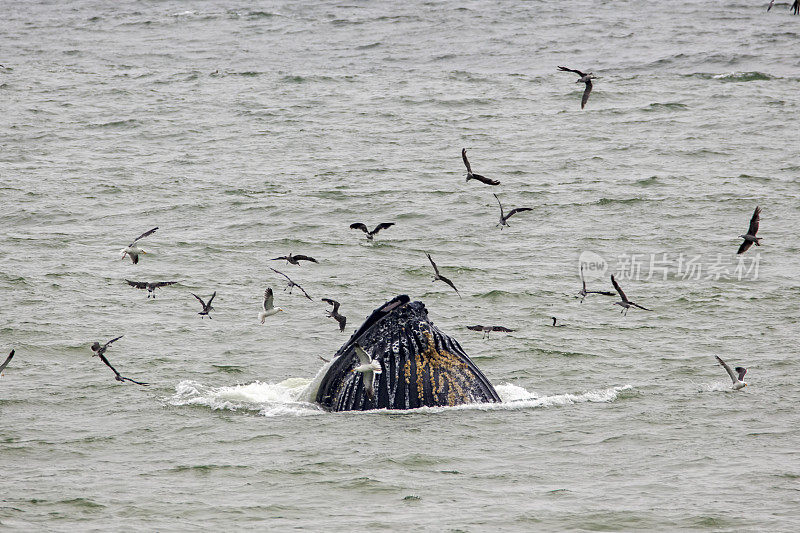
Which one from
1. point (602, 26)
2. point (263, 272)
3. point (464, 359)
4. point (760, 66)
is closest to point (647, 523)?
point (464, 359)

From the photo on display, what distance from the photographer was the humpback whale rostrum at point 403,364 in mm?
12047

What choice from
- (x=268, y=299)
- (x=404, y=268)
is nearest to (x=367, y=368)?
(x=268, y=299)

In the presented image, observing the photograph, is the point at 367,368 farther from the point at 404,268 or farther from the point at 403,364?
the point at 404,268

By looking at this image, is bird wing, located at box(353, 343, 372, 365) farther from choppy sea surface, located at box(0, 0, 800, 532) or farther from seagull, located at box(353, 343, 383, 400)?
choppy sea surface, located at box(0, 0, 800, 532)

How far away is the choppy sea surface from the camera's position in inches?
452

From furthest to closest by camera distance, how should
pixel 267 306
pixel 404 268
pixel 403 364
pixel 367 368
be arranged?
pixel 404 268, pixel 267 306, pixel 403 364, pixel 367 368

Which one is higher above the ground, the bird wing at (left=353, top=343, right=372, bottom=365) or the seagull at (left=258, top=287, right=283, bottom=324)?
the bird wing at (left=353, top=343, right=372, bottom=365)

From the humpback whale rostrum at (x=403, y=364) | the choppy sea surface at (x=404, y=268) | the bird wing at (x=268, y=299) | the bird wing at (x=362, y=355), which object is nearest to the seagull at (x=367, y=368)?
the bird wing at (x=362, y=355)

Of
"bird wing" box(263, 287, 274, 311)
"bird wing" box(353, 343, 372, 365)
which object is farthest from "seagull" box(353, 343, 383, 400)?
"bird wing" box(263, 287, 274, 311)

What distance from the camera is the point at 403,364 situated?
12070 millimetres

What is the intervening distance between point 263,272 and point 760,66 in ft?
84.3

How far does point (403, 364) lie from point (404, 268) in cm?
994

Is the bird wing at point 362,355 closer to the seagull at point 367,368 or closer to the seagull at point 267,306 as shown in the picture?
the seagull at point 367,368

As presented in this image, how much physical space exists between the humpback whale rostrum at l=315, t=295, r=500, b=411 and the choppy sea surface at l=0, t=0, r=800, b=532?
11.9 inches
